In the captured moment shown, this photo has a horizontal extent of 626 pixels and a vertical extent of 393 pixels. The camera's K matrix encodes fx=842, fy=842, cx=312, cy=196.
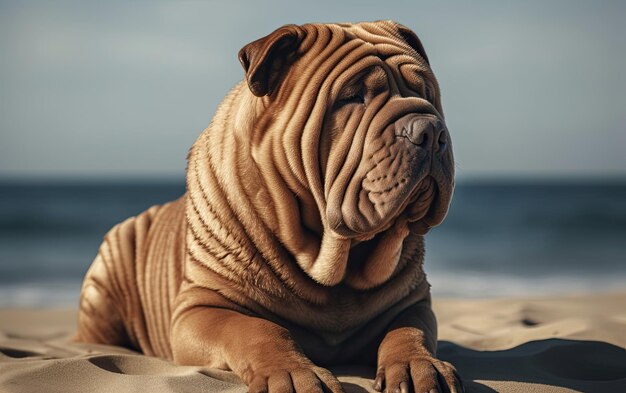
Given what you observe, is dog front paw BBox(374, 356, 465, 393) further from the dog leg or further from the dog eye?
the dog eye

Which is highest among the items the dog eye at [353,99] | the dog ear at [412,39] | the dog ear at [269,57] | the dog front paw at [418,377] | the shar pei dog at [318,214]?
the dog ear at [412,39]

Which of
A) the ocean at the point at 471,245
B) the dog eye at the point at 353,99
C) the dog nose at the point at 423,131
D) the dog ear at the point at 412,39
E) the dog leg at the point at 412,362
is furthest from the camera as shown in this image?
the ocean at the point at 471,245

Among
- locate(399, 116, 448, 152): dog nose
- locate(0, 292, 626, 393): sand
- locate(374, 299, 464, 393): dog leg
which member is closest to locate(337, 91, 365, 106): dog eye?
locate(399, 116, 448, 152): dog nose

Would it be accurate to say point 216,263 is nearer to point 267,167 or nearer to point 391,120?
point 267,167

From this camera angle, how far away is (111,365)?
3676mm

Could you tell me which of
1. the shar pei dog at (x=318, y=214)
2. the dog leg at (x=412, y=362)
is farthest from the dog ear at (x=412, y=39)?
the dog leg at (x=412, y=362)

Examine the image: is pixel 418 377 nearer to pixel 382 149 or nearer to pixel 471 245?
pixel 382 149

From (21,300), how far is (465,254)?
10.9 metres

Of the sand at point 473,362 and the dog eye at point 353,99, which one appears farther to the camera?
the dog eye at point 353,99

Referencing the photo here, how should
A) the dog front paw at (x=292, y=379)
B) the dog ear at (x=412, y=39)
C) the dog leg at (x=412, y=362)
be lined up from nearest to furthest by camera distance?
the dog front paw at (x=292, y=379) → the dog leg at (x=412, y=362) → the dog ear at (x=412, y=39)

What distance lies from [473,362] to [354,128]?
1.43 m

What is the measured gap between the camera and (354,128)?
11.0ft

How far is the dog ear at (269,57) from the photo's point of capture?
3459mm

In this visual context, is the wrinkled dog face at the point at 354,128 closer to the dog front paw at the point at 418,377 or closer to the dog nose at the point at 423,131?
the dog nose at the point at 423,131
